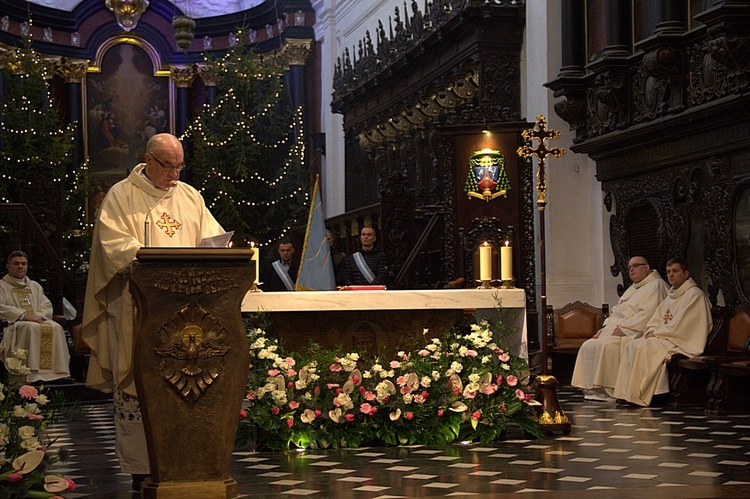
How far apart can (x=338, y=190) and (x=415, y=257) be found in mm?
9786

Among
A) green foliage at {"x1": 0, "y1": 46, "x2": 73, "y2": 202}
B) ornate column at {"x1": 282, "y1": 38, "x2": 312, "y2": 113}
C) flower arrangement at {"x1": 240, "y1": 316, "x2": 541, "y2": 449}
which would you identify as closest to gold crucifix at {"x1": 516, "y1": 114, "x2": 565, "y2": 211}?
flower arrangement at {"x1": 240, "y1": 316, "x2": 541, "y2": 449}

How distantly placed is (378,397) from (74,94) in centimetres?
2001

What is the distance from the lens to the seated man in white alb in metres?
12.2

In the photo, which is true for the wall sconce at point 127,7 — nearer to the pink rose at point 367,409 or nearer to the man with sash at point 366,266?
the man with sash at point 366,266

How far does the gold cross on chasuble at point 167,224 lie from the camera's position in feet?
21.4

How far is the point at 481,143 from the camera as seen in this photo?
13.3 m

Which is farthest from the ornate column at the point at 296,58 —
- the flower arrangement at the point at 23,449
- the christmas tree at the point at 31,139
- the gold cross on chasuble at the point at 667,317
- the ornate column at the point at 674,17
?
the flower arrangement at the point at 23,449

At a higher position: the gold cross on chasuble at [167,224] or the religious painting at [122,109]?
the religious painting at [122,109]

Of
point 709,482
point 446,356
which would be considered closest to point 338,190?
point 446,356

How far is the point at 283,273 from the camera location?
11656mm

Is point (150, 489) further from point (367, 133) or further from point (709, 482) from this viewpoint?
point (367, 133)

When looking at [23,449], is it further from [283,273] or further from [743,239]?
[743,239]

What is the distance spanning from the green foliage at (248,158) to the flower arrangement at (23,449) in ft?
56.0

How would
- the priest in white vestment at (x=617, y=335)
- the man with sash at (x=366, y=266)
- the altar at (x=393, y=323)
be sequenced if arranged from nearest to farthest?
the altar at (x=393, y=323) < the priest in white vestment at (x=617, y=335) < the man with sash at (x=366, y=266)
